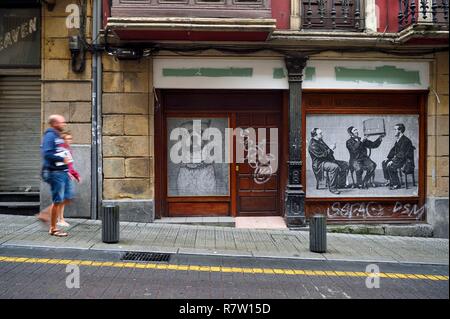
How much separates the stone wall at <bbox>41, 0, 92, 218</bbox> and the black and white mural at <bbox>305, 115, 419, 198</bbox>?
16.0ft

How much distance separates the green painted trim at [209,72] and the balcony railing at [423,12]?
3.47 m

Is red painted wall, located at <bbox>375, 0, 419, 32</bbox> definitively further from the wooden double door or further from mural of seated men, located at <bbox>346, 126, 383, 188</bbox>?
the wooden double door

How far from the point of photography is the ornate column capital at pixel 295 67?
10.8 m

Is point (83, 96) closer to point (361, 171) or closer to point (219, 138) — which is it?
point (219, 138)

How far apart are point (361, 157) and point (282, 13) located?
3651 millimetres

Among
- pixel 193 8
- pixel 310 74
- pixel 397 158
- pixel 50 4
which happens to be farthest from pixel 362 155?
pixel 50 4

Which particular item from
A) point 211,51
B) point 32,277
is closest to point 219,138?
point 211,51

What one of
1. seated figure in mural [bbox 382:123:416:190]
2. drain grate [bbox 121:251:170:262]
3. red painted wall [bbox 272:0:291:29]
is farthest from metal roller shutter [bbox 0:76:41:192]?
seated figure in mural [bbox 382:123:416:190]

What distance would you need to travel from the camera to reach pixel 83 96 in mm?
10852

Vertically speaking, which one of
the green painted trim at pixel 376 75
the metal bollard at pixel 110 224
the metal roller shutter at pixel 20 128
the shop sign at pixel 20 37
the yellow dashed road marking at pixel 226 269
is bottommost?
the yellow dashed road marking at pixel 226 269

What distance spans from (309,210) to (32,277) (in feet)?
21.4

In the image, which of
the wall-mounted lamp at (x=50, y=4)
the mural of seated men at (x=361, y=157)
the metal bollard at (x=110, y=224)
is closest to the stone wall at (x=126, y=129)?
the wall-mounted lamp at (x=50, y=4)

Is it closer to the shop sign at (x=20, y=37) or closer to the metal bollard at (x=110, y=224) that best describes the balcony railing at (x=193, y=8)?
the shop sign at (x=20, y=37)

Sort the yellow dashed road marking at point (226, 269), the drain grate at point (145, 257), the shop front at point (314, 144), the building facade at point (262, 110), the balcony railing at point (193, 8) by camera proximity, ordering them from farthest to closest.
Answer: the shop front at point (314, 144) < the building facade at point (262, 110) < the balcony railing at point (193, 8) < the drain grate at point (145, 257) < the yellow dashed road marking at point (226, 269)
